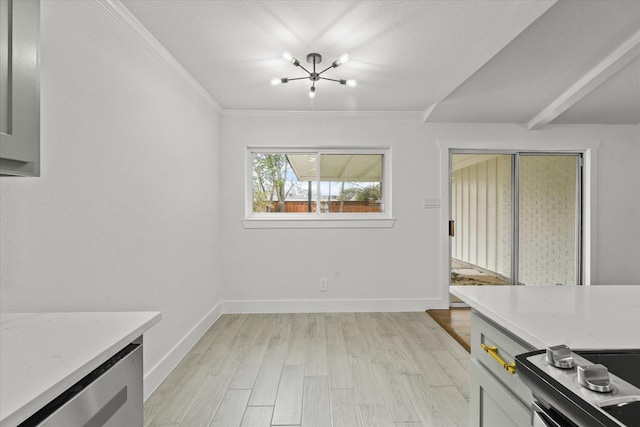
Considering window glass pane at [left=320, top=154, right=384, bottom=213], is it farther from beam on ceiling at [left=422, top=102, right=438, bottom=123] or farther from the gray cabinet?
the gray cabinet

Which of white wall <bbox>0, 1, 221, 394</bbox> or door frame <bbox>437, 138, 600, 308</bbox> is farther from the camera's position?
door frame <bbox>437, 138, 600, 308</bbox>

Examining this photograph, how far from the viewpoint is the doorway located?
3805 millimetres

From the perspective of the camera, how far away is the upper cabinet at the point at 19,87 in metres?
0.76

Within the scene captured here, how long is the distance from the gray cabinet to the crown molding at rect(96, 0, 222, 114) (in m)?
2.39

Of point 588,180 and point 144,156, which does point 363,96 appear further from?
point 588,180

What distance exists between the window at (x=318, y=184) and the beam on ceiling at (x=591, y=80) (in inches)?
70.7

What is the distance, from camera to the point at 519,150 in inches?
149

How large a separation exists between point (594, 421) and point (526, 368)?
0.18 metres

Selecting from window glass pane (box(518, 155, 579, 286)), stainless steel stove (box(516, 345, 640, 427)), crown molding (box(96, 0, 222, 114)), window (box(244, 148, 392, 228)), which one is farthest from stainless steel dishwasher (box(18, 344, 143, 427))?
window glass pane (box(518, 155, 579, 286))

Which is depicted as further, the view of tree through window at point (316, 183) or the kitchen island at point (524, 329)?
the view of tree through window at point (316, 183)

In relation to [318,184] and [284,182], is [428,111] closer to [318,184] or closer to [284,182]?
[318,184]

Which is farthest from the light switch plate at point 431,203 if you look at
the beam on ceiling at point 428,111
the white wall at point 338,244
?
the beam on ceiling at point 428,111

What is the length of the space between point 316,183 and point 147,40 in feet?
7.36

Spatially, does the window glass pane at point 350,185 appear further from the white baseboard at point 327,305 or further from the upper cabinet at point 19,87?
the upper cabinet at point 19,87
